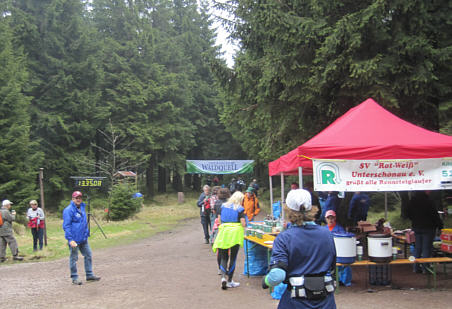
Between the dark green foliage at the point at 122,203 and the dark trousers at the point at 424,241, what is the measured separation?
16.2 meters

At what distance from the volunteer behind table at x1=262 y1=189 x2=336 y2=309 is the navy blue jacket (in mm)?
6216

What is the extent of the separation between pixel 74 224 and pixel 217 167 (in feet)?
73.9

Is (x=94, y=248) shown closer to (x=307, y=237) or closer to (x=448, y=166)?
(x=448, y=166)

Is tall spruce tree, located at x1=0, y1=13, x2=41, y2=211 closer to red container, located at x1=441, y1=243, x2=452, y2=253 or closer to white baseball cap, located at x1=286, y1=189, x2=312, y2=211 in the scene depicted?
red container, located at x1=441, y1=243, x2=452, y2=253

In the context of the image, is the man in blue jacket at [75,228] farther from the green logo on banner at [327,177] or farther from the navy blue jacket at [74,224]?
the green logo on banner at [327,177]

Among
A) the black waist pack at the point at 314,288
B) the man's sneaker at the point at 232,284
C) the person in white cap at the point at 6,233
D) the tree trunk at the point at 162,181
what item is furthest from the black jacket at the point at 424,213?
the tree trunk at the point at 162,181

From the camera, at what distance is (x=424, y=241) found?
8.37 metres

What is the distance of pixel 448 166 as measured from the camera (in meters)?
7.38

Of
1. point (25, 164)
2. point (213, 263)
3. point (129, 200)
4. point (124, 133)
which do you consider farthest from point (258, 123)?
point (124, 133)

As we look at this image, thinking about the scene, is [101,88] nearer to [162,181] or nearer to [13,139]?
[162,181]

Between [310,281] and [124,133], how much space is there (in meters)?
30.8

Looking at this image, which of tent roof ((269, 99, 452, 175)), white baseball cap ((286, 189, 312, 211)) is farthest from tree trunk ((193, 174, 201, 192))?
white baseball cap ((286, 189, 312, 211))

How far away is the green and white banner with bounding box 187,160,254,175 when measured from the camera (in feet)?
101

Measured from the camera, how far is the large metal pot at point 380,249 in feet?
24.4
